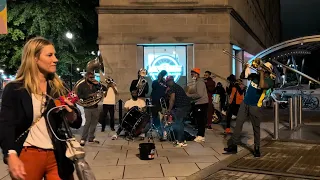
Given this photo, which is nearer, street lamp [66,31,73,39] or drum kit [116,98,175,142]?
drum kit [116,98,175,142]

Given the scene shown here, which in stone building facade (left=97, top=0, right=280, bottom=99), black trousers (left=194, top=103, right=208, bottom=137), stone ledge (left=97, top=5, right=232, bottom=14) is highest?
stone ledge (left=97, top=5, right=232, bottom=14)

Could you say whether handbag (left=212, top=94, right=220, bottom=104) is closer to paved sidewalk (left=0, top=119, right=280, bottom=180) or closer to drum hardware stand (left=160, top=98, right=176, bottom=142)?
paved sidewalk (left=0, top=119, right=280, bottom=180)

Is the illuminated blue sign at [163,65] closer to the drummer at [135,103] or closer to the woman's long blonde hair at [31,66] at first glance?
the drummer at [135,103]

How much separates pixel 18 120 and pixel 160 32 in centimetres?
1143

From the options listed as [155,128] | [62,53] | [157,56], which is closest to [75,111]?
[155,128]

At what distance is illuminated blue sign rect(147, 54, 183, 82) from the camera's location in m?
14.3

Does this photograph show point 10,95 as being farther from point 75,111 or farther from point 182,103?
point 182,103

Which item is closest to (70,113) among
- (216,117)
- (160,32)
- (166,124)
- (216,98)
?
(166,124)

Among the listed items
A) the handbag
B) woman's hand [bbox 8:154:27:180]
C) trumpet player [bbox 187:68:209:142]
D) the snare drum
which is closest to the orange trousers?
woman's hand [bbox 8:154:27:180]

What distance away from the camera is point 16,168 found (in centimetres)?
279

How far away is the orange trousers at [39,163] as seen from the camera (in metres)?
3.04

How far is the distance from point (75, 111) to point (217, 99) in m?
10.3

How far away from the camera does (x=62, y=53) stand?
16203 mm

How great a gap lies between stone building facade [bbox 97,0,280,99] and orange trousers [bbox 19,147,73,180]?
10.8 meters
